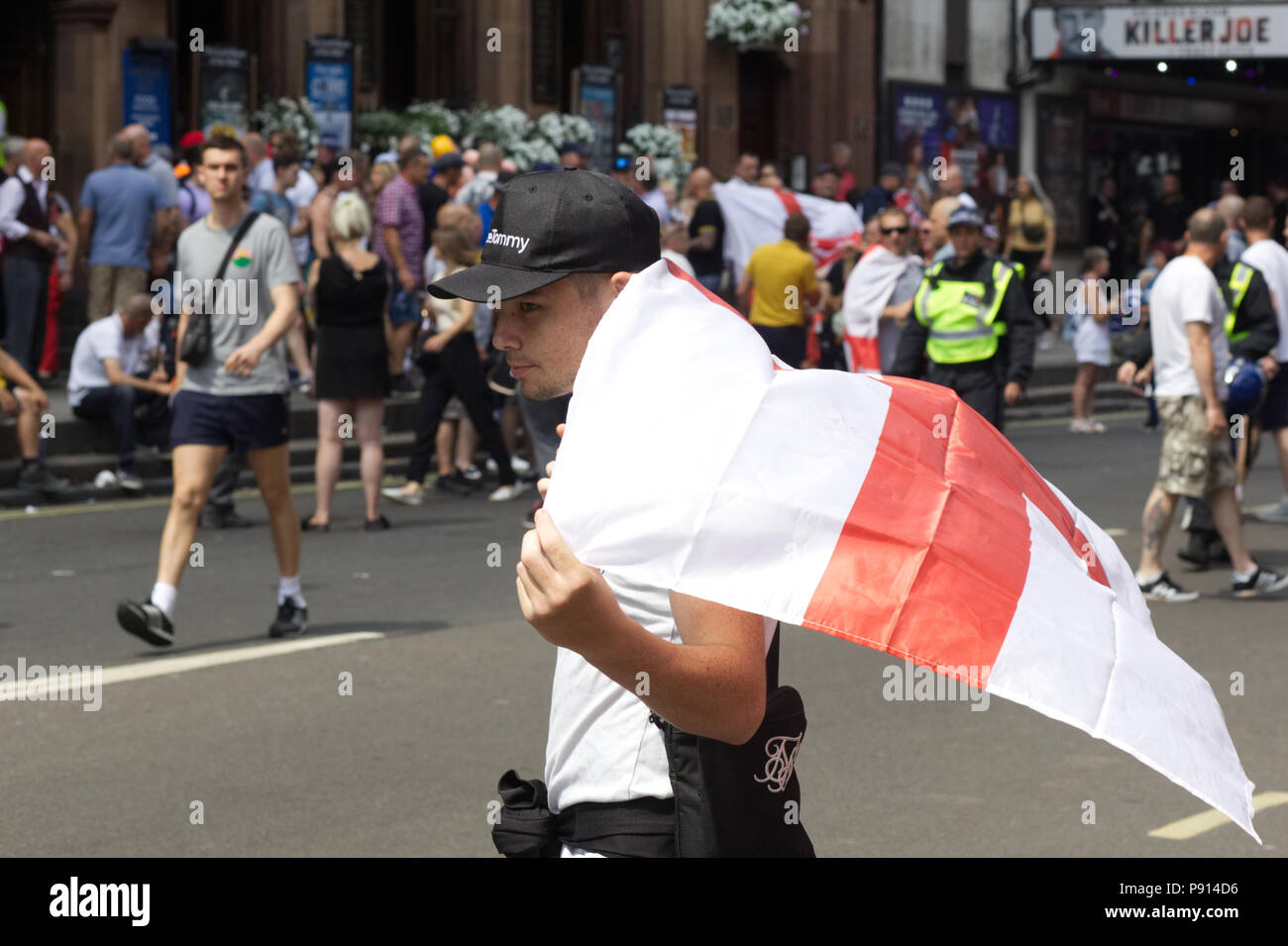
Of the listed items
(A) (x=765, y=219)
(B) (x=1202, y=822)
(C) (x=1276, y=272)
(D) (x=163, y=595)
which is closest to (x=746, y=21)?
(A) (x=765, y=219)

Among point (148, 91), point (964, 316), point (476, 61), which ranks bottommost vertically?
point (964, 316)

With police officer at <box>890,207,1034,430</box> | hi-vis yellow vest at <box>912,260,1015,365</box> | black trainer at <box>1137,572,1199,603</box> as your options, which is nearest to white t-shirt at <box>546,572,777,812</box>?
black trainer at <box>1137,572,1199,603</box>

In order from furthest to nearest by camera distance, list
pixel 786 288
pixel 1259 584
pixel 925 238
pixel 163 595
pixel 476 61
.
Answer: pixel 476 61, pixel 925 238, pixel 786 288, pixel 1259 584, pixel 163 595

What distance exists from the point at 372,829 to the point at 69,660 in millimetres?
2841

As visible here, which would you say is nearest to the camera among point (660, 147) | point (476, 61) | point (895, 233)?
point (895, 233)

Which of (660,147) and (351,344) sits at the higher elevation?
(660,147)

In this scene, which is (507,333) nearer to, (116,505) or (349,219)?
(349,219)

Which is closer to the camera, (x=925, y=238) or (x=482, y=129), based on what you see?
(x=925, y=238)

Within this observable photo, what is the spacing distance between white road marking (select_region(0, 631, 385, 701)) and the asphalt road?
0.02m

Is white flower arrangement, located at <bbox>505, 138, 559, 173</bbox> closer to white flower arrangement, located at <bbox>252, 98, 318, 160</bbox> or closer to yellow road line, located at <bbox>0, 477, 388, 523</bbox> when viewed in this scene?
white flower arrangement, located at <bbox>252, 98, 318, 160</bbox>

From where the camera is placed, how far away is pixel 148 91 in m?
20.7

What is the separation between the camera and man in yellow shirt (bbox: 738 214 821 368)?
46.7 feet

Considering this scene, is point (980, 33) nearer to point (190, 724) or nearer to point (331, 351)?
point (331, 351)

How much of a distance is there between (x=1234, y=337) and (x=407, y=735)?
6.24 meters
